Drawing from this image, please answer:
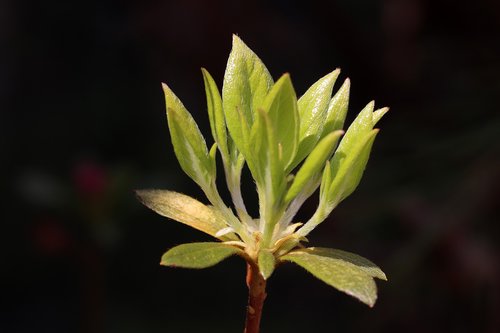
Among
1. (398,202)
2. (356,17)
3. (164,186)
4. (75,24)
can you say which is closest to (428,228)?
(398,202)

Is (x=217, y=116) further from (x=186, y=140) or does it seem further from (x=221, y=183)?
(x=221, y=183)

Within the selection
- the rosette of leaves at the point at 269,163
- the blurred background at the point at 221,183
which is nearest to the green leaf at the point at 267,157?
the rosette of leaves at the point at 269,163

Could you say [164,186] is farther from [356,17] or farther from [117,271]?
[117,271]

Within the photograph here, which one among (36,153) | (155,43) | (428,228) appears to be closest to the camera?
(428,228)

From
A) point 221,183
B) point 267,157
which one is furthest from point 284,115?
point 221,183

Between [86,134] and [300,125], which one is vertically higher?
[86,134]

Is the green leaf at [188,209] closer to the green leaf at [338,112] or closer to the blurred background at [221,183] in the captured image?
the green leaf at [338,112]
